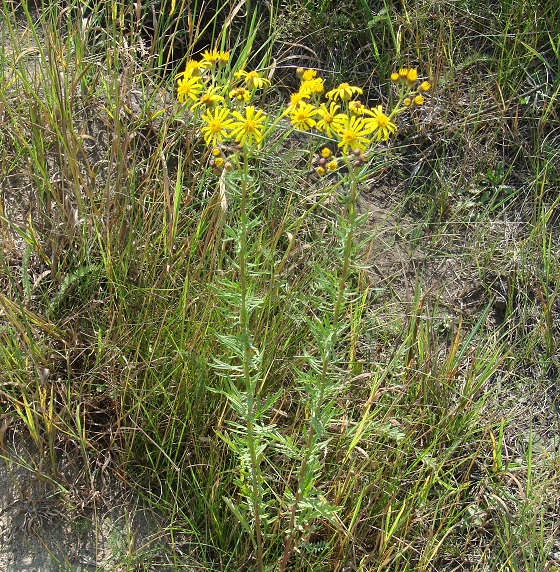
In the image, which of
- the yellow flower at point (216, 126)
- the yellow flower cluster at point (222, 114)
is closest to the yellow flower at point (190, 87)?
the yellow flower cluster at point (222, 114)

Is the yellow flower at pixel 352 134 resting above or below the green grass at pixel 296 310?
above

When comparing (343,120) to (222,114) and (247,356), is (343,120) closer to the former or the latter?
(222,114)

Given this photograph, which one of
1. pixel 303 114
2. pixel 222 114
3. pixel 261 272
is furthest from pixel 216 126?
pixel 261 272

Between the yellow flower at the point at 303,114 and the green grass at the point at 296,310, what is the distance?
12.3 inches

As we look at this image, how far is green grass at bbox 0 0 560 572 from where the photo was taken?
7.68 ft

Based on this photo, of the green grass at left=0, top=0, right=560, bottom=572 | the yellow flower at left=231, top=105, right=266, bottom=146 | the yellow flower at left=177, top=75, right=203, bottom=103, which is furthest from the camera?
the green grass at left=0, top=0, right=560, bottom=572

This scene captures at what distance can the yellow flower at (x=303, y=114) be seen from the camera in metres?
1.74

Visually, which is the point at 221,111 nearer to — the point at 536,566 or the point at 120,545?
the point at 120,545

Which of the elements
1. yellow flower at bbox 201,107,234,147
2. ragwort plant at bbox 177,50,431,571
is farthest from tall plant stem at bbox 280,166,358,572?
yellow flower at bbox 201,107,234,147

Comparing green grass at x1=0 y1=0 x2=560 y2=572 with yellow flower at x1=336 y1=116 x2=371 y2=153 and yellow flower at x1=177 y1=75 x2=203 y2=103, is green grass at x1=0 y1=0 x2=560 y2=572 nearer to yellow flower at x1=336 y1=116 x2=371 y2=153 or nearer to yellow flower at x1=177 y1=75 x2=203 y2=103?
yellow flower at x1=336 y1=116 x2=371 y2=153

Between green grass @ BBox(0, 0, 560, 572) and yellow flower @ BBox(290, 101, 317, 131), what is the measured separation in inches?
12.3

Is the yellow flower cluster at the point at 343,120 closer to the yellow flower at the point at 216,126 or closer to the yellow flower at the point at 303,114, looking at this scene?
the yellow flower at the point at 303,114

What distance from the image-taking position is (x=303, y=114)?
1.75 m

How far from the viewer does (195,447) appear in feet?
7.80
